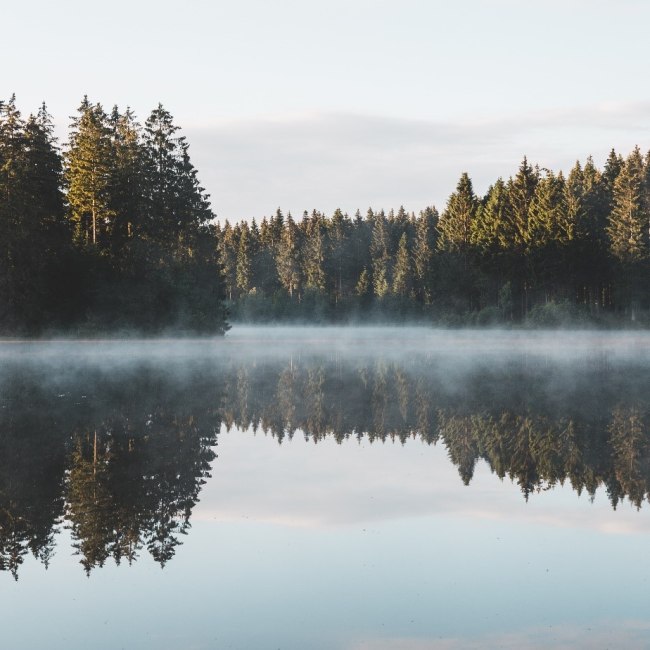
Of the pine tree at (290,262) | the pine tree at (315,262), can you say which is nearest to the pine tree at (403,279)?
the pine tree at (315,262)

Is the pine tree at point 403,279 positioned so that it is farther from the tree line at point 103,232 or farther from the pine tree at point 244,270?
the tree line at point 103,232

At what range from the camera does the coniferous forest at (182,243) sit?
7275 cm

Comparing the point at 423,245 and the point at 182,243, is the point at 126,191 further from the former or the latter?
the point at 423,245

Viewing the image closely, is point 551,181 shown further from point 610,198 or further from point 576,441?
point 576,441

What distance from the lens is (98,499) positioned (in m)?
12.1

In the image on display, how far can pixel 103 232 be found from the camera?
77.6 meters

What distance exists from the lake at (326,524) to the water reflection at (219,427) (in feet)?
0.23

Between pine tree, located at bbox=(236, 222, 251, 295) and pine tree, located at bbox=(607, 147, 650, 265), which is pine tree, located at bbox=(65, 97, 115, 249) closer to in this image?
pine tree, located at bbox=(607, 147, 650, 265)

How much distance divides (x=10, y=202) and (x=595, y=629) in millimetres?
66696

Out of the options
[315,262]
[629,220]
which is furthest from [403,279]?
[629,220]

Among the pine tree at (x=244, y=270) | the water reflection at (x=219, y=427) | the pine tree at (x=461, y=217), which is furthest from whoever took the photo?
the pine tree at (x=244, y=270)

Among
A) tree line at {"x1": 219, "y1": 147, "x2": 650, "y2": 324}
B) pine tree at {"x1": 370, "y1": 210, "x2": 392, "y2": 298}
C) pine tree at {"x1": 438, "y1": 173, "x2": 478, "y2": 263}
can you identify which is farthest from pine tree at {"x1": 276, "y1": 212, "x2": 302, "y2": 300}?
pine tree at {"x1": 438, "y1": 173, "x2": 478, "y2": 263}

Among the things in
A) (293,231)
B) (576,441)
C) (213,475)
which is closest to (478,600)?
(213,475)

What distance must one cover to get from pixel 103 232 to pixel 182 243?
6540 millimetres
